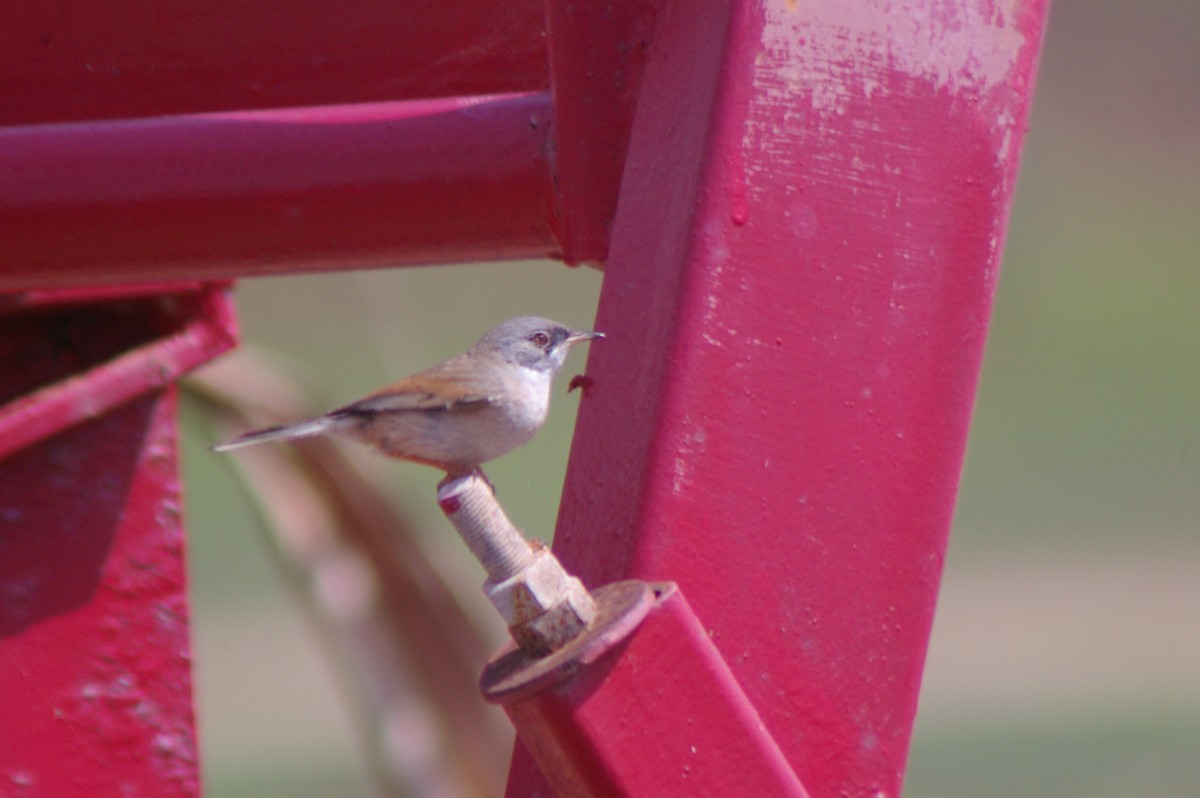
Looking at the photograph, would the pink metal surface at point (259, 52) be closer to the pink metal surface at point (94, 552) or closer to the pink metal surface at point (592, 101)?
the pink metal surface at point (592, 101)

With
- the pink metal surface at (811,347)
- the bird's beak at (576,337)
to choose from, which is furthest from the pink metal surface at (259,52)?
the bird's beak at (576,337)

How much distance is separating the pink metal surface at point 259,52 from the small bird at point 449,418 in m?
1.12

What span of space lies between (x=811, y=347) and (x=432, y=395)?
69.8 inches

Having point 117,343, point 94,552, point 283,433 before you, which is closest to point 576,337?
point 283,433

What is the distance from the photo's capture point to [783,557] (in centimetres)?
169

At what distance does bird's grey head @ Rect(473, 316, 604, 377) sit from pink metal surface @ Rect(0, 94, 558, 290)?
1375 mm

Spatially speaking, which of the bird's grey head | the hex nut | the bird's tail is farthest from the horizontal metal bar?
the hex nut

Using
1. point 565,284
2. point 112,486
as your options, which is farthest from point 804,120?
point 565,284

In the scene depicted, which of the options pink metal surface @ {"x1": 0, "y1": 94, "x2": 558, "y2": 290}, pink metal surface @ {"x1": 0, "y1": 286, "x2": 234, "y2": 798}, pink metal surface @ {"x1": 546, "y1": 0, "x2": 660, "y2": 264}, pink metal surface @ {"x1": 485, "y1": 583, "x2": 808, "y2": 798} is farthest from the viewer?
pink metal surface @ {"x1": 0, "y1": 286, "x2": 234, "y2": 798}

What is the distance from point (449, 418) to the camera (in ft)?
11.0

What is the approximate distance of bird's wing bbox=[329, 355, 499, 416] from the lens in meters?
3.33

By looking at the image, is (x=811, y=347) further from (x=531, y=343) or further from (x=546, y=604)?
(x=531, y=343)

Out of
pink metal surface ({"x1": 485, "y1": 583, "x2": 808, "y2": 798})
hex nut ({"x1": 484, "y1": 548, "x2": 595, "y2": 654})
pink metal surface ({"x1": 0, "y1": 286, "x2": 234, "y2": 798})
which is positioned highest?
pink metal surface ({"x1": 0, "y1": 286, "x2": 234, "y2": 798})

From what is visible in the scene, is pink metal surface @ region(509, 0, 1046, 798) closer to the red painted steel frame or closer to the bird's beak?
the red painted steel frame
